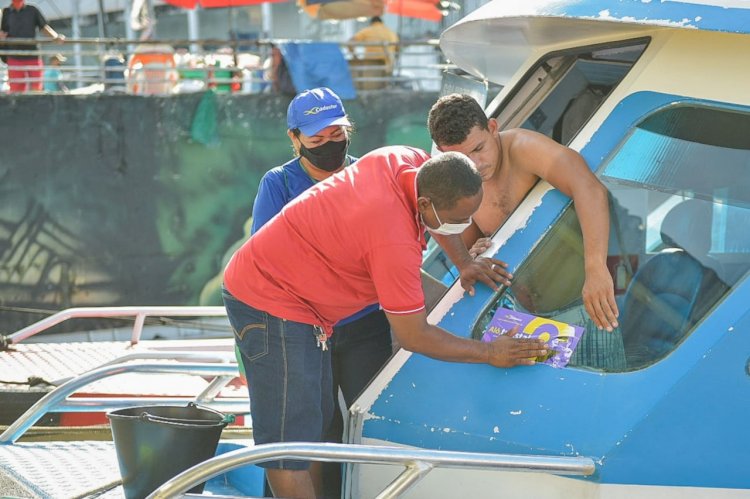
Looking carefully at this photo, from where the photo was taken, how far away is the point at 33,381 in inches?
A: 267

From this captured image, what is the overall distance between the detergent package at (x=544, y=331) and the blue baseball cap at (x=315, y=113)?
1.15m

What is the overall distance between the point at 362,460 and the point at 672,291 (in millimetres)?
1276

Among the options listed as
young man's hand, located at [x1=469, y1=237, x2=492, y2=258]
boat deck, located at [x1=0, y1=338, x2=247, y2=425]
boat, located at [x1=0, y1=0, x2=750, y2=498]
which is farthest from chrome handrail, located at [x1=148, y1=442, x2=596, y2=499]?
boat deck, located at [x1=0, y1=338, x2=247, y2=425]

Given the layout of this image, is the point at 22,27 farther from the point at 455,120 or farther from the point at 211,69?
the point at 455,120

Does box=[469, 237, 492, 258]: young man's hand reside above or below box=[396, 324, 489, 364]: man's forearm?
above

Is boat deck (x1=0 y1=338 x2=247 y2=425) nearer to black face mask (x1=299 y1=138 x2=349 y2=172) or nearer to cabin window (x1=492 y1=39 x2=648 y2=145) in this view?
black face mask (x1=299 y1=138 x2=349 y2=172)

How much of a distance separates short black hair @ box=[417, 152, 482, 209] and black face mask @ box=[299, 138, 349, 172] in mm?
1111

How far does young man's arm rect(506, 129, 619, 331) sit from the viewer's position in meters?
3.40

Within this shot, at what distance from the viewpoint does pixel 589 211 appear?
3465 mm

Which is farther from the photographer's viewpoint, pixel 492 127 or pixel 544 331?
pixel 492 127

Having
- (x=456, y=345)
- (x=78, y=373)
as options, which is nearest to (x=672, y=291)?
(x=456, y=345)

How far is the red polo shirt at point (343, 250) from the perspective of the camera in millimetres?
3260

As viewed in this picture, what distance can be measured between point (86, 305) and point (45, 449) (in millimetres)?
8204

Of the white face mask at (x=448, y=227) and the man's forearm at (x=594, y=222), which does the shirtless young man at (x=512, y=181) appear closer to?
the man's forearm at (x=594, y=222)
